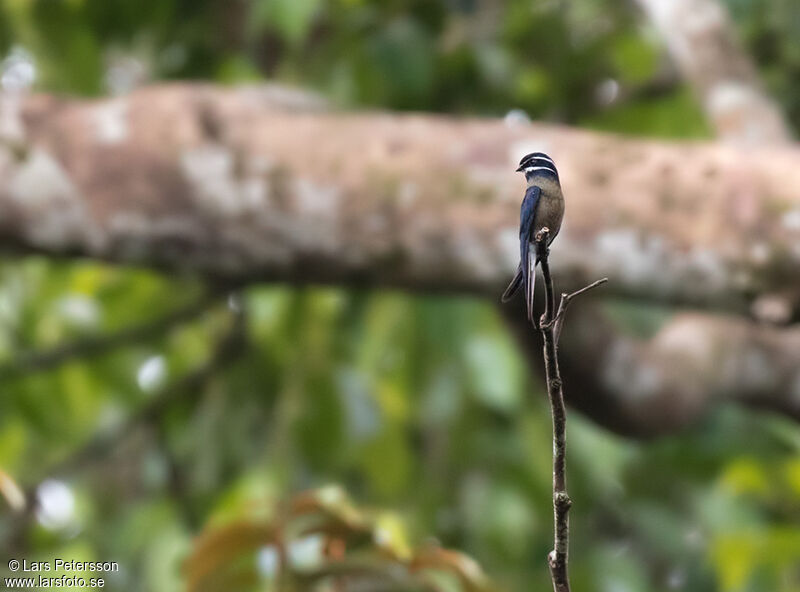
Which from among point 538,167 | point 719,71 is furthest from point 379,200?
point 538,167

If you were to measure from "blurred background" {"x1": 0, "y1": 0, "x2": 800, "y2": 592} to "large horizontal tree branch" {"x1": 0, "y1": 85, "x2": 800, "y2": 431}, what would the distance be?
0.31m

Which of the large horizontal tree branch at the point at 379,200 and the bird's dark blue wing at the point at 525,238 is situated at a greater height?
the large horizontal tree branch at the point at 379,200

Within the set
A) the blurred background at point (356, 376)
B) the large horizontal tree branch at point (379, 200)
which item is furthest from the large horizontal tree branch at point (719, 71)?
the large horizontal tree branch at point (379, 200)

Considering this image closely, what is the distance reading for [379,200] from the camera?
5.78ft

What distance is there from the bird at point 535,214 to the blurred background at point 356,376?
1601mm

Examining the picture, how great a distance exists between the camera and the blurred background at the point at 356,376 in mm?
2326

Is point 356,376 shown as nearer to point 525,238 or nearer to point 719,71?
point 719,71

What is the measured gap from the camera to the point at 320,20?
2.77 metres

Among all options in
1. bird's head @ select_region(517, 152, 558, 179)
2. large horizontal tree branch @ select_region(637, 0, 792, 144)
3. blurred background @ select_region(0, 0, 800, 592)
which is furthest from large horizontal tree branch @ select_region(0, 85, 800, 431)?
bird's head @ select_region(517, 152, 558, 179)

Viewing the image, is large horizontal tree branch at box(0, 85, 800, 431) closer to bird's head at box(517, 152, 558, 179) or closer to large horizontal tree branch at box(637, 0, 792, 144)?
large horizontal tree branch at box(637, 0, 792, 144)

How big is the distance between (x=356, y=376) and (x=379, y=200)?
0.61 meters

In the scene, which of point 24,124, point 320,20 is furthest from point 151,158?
point 320,20

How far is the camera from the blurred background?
2.33 m

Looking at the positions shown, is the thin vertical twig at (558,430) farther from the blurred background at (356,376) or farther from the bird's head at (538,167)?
the blurred background at (356,376)
